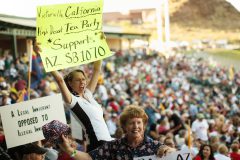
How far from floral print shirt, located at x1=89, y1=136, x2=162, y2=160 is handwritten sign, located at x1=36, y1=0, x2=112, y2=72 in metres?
1.51

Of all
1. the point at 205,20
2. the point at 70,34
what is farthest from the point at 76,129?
the point at 205,20

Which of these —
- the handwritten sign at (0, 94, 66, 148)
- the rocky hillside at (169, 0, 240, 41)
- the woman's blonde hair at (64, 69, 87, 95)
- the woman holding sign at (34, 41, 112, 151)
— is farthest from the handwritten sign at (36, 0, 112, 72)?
the rocky hillside at (169, 0, 240, 41)

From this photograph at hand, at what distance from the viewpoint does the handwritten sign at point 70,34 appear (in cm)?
549

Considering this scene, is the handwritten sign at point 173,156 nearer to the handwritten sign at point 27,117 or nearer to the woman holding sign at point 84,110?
the woman holding sign at point 84,110

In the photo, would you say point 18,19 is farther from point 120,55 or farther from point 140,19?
point 140,19

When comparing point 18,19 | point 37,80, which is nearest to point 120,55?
point 18,19

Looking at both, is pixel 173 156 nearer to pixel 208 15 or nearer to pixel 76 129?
pixel 76 129

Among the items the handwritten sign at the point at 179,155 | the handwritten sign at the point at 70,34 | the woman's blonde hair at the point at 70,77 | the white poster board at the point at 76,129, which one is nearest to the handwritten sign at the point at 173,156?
the handwritten sign at the point at 179,155

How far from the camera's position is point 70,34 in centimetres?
570

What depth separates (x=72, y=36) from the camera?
570 cm

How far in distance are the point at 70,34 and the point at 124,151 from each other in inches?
79.8

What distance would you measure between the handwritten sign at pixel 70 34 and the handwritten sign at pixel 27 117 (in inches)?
22.0

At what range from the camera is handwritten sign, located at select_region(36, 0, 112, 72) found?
549cm

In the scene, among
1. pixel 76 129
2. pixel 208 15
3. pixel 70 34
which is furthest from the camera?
pixel 208 15
